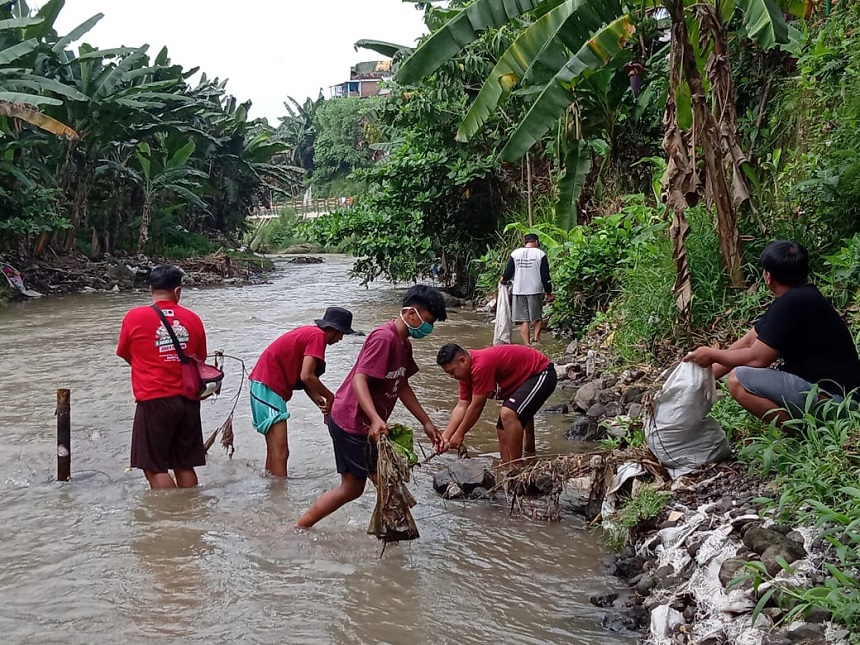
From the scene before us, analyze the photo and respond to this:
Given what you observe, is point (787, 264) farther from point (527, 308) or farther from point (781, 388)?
point (527, 308)

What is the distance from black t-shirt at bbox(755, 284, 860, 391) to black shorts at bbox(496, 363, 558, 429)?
73.4 inches

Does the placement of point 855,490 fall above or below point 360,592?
above

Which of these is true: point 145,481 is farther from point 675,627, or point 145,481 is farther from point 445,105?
point 445,105

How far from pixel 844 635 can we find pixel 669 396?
2035 mm

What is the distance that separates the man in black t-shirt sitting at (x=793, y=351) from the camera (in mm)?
4391

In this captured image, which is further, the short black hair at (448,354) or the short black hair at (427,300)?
the short black hair at (448,354)

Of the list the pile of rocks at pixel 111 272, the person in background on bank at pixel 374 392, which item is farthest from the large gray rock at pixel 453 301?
the person in background on bank at pixel 374 392

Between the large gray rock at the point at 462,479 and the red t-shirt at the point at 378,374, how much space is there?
1.16 metres

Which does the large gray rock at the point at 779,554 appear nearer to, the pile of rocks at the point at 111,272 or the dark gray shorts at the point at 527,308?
the dark gray shorts at the point at 527,308

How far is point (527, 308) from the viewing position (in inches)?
425

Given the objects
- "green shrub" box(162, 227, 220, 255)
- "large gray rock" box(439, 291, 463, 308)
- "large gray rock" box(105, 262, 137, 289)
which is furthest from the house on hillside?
"large gray rock" box(439, 291, 463, 308)

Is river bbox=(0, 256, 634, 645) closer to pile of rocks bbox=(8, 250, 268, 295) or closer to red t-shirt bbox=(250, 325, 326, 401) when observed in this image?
red t-shirt bbox=(250, 325, 326, 401)

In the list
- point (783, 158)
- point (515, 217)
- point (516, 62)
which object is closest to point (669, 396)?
point (516, 62)

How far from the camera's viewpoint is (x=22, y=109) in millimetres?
15742
